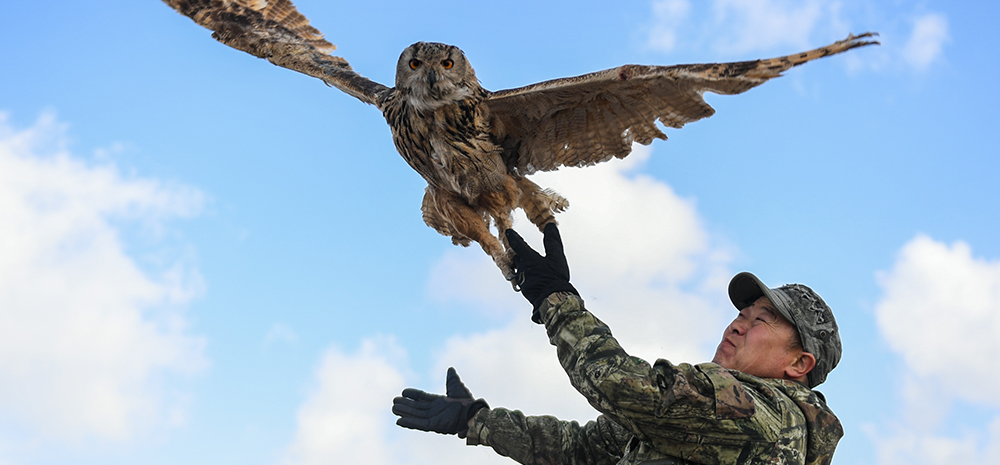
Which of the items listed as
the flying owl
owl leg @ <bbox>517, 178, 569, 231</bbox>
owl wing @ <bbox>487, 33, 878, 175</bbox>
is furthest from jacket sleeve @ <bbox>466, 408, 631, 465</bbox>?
owl wing @ <bbox>487, 33, 878, 175</bbox>

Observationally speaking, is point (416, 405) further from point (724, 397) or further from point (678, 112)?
point (678, 112)

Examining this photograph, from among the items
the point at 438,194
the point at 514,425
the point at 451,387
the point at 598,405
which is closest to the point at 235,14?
the point at 438,194

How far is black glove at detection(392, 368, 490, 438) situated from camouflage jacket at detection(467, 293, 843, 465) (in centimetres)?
70

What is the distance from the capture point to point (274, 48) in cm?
492

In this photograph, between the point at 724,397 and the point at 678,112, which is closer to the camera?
the point at 724,397

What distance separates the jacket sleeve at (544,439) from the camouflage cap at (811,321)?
0.88m

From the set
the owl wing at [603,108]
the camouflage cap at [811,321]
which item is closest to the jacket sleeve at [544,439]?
the camouflage cap at [811,321]

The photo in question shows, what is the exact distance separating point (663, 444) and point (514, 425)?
95cm

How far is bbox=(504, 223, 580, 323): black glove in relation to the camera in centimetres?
316

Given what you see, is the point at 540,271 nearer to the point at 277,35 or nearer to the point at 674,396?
the point at 674,396

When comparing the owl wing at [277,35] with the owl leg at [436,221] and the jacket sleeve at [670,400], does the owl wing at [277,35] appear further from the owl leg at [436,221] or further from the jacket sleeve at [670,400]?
the jacket sleeve at [670,400]

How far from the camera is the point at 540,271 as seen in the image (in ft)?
10.6

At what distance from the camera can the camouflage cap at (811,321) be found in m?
3.04

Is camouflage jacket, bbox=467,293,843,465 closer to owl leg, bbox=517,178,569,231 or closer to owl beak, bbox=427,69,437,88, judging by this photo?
owl leg, bbox=517,178,569,231
